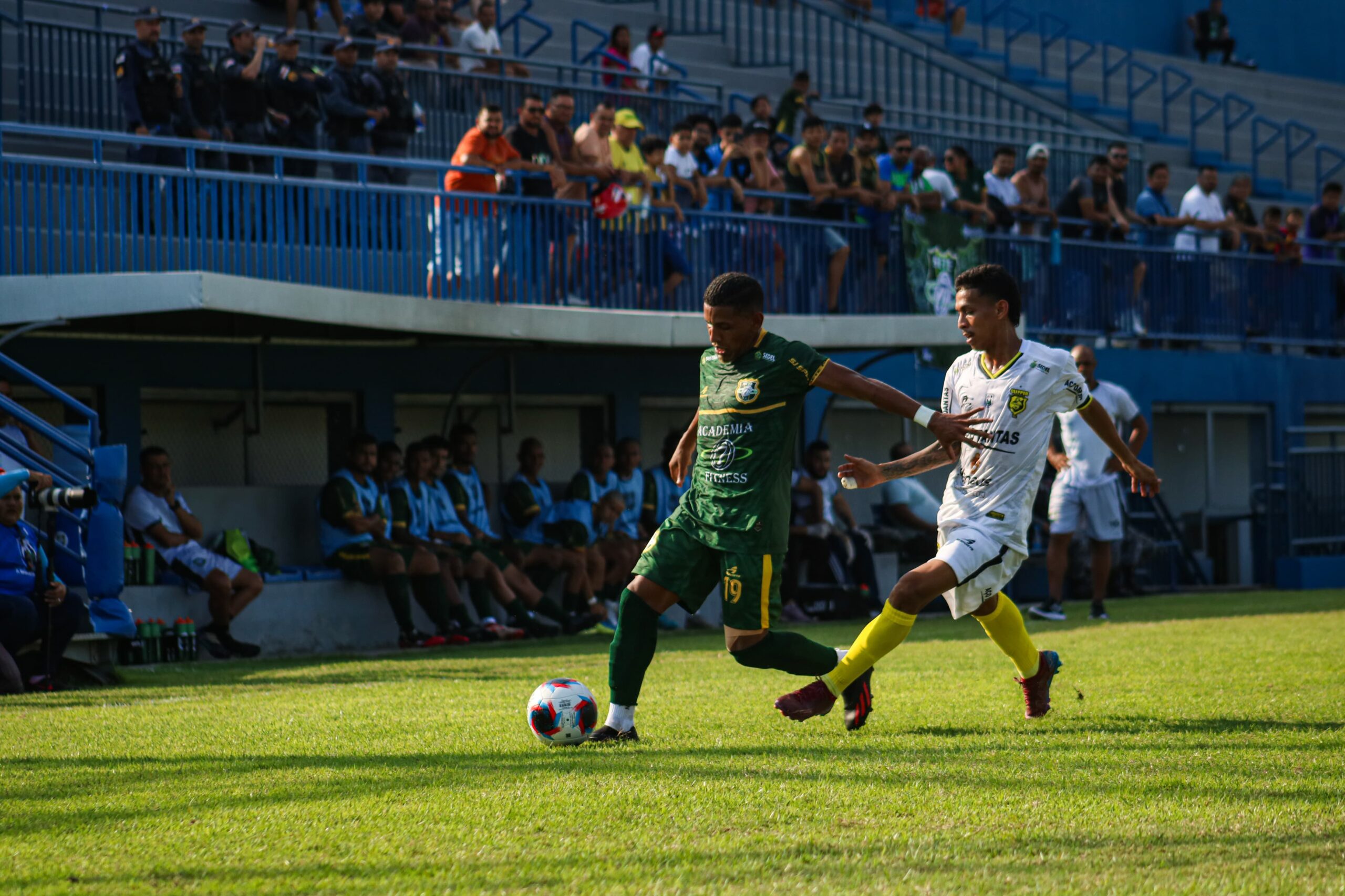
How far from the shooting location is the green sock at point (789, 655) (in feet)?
22.7

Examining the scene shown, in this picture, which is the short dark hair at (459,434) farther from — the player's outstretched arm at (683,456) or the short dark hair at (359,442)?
the player's outstretched arm at (683,456)

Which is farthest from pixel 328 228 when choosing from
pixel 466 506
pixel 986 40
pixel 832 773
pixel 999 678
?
pixel 986 40

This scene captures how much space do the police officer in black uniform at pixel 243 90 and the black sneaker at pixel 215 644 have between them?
423cm

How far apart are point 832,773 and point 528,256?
392 inches

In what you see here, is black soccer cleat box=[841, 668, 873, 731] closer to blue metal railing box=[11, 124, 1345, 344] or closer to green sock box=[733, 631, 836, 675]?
green sock box=[733, 631, 836, 675]

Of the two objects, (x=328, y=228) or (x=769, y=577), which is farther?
(x=328, y=228)

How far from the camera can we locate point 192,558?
1369 cm

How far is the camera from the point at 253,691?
10086mm

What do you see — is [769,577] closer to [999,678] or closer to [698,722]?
[698,722]

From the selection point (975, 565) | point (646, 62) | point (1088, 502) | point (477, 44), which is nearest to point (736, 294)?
point (975, 565)

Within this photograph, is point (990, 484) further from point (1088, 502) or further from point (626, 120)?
point (626, 120)

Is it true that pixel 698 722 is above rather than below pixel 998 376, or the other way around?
below

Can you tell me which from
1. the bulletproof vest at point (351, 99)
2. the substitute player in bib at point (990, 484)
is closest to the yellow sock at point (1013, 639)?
the substitute player in bib at point (990, 484)

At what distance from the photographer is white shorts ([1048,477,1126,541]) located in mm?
14367
